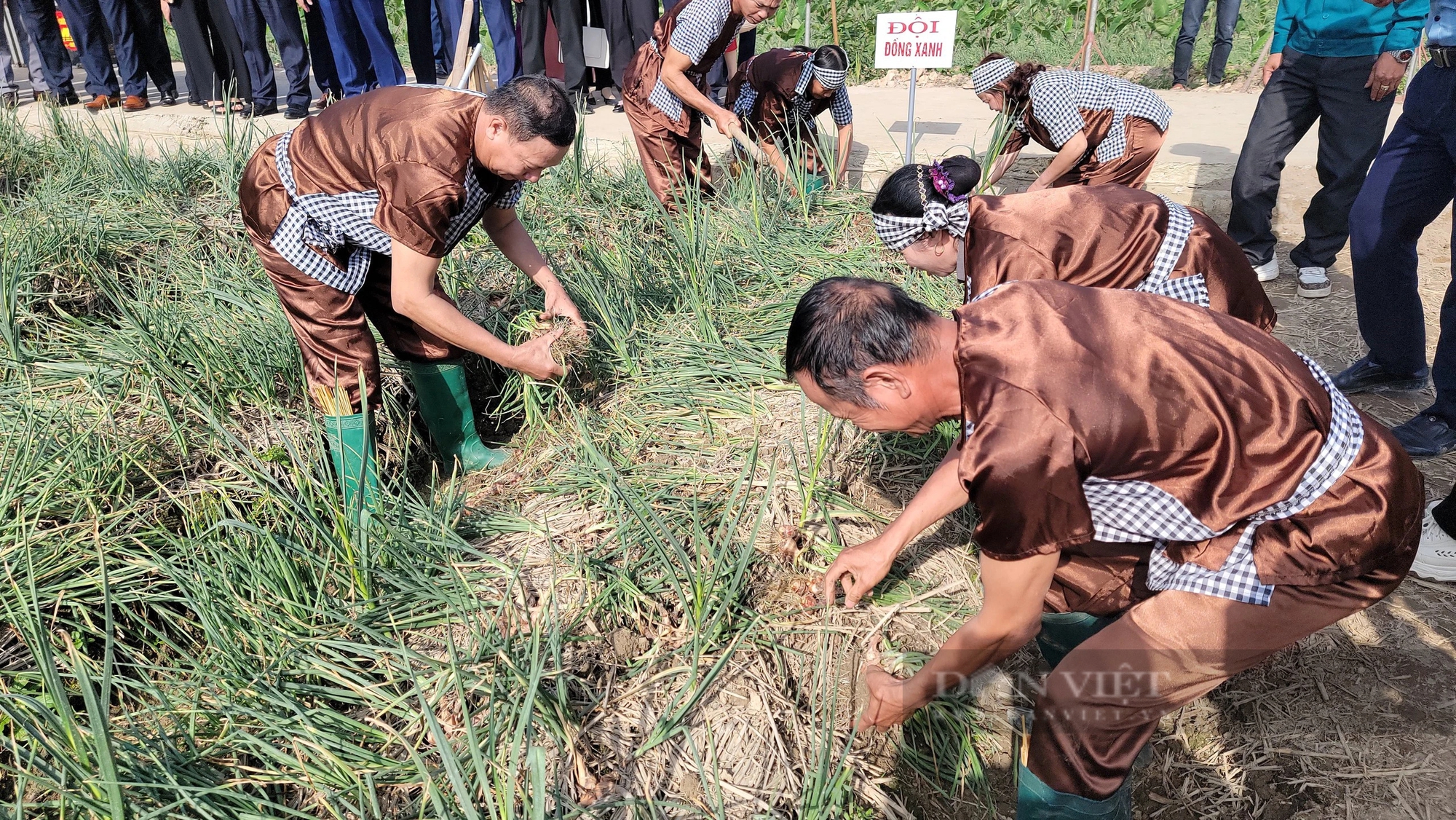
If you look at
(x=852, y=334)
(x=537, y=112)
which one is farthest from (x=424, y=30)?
(x=852, y=334)

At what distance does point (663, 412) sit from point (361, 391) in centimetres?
81

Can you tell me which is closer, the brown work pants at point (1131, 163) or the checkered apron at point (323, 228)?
the checkered apron at point (323, 228)

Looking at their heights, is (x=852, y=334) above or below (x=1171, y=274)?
above

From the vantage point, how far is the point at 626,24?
19.7 ft

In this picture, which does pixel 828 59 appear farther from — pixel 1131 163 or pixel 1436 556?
pixel 1436 556

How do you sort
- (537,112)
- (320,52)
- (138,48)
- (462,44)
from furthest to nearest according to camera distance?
1. (138,48)
2. (320,52)
3. (462,44)
4. (537,112)

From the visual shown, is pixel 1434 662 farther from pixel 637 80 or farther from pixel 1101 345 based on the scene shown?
pixel 637 80

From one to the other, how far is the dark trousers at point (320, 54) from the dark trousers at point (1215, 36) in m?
6.34

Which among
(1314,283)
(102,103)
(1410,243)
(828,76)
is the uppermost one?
(828,76)

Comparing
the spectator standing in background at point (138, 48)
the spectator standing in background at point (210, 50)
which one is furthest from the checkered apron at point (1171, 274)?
the spectator standing in background at point (138, 48)

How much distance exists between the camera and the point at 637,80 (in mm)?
4105

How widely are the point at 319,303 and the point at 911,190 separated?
1.58 m

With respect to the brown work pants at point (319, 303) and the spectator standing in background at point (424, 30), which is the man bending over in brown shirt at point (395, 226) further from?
the spectator standing in background at point (424, 30)

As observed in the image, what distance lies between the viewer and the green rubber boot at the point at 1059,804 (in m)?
1.35
